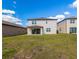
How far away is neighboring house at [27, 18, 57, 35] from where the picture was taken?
1345 centimetres

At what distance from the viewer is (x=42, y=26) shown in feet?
45.3

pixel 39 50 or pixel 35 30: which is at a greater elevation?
pixel 35 30

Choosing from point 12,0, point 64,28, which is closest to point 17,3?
point 12,0

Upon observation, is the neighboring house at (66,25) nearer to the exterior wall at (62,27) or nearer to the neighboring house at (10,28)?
the exterior wall at (62,27)

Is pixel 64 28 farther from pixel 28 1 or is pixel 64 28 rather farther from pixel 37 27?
pixel 28 1

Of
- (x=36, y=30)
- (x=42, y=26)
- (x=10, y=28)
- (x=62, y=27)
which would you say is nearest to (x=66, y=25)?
(x=62, y=27)

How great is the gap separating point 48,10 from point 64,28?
12.8 metres

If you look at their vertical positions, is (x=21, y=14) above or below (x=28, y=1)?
below

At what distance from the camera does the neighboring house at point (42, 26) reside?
44.1ft

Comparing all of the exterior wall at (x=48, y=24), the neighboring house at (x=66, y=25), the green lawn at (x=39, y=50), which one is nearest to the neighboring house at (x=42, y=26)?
the exterior wall at (x=48, y=24)

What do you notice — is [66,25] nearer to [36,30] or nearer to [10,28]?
[36,30]

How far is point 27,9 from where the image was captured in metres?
2.16

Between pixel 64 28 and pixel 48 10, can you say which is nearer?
pixel 48 10

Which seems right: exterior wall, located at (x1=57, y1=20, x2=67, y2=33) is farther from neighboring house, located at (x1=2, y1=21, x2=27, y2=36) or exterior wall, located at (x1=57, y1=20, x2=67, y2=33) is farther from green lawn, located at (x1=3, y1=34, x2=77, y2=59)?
green lawn, located at (x1=3, y1=34, x2=77, y2=59)
